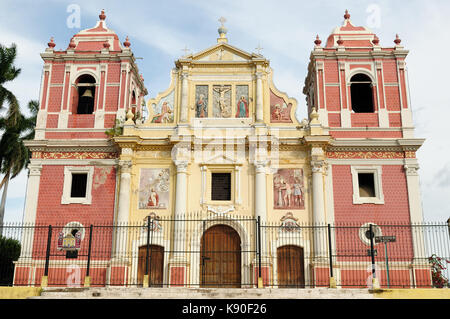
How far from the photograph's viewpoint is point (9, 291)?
40.9 ft

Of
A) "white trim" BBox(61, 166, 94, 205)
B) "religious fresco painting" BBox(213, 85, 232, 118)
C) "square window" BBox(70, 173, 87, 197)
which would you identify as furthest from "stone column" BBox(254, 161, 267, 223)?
"square window" BBox(70, 173, 87, 197)

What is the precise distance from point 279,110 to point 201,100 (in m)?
3.35

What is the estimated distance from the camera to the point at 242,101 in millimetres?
20609

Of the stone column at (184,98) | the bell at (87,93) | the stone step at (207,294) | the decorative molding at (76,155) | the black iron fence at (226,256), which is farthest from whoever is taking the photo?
the bell at (87,93)

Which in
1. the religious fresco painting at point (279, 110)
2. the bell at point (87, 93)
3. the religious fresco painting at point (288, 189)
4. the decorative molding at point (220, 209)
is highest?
the bell at point (87, 93)

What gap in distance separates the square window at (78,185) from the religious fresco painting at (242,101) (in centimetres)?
695

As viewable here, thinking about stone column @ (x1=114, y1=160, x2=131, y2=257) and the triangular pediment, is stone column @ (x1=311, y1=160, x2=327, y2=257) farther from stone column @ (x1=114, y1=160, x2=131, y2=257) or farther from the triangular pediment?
stone column @ (x1=114, y1=160, x2=131, y2=257)

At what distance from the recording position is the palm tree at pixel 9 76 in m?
24.6

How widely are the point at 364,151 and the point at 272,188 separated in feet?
13.3

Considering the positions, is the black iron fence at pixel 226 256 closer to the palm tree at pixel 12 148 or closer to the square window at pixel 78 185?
the square window at pixel 78 185

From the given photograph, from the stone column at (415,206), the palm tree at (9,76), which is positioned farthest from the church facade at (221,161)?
the palm tree at (9,76)

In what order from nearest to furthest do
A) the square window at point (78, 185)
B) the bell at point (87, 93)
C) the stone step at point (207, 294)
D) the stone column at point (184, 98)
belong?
the stone step at point (207, 294) → the square window at point (78, 185) → the stone column at point (184, 98) → the bell at point (87, 93)

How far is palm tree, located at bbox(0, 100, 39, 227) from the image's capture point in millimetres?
25834
